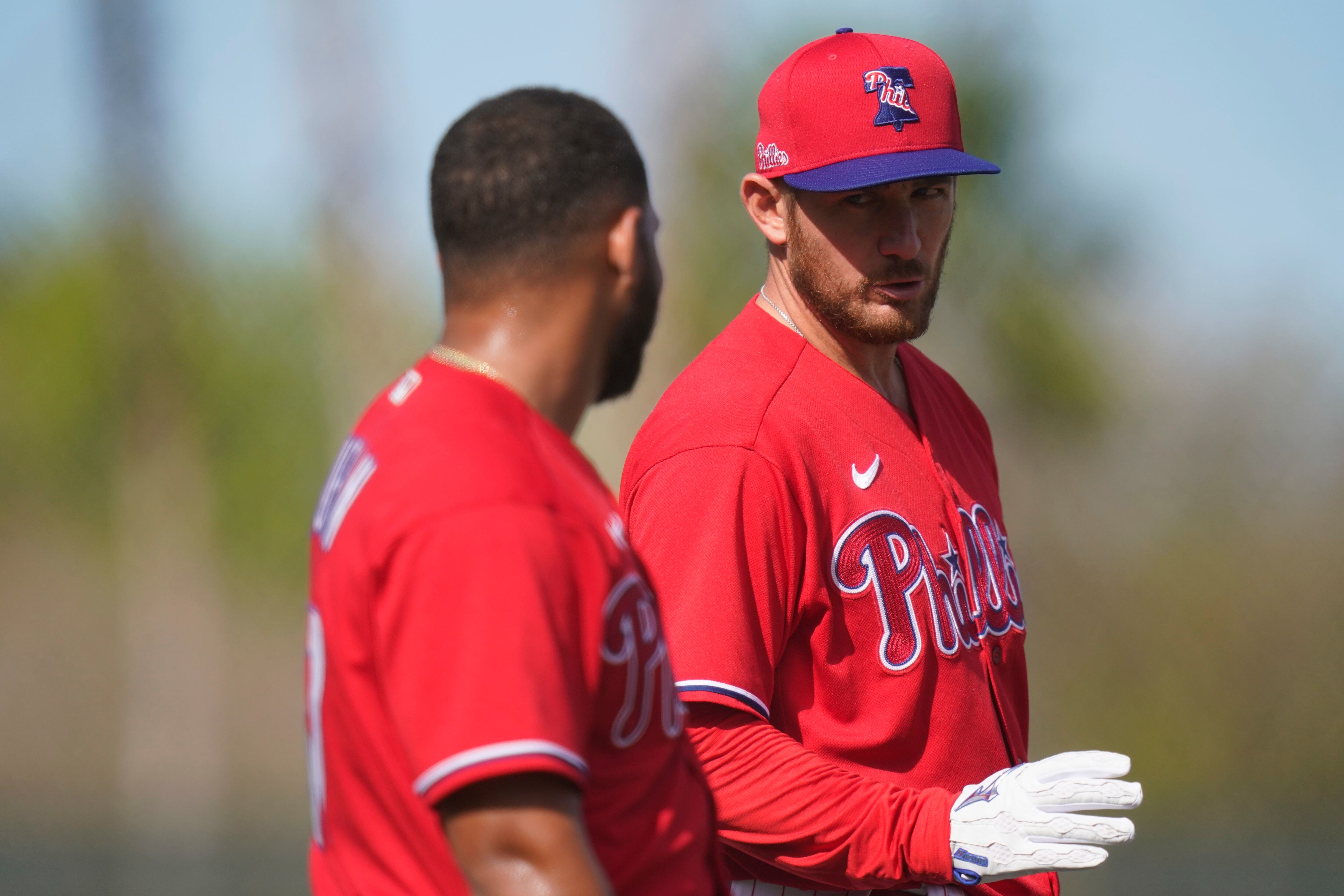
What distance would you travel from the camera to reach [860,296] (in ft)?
6.78

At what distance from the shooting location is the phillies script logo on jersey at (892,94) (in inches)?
81.1

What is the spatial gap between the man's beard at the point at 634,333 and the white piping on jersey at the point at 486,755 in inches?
16.9

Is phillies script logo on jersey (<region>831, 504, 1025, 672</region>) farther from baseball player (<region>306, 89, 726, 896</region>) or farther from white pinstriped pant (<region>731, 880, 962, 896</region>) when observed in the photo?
baseball player (<region>306, 89, 726, 896</region>)

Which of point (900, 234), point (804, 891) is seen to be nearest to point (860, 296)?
point (900, 234)

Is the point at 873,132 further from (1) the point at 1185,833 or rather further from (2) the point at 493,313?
(1) the point at 1185,833

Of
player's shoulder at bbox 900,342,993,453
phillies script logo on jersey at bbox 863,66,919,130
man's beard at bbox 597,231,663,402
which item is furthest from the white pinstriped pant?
phillies script logo on jersey at bbox 863,66,919,130

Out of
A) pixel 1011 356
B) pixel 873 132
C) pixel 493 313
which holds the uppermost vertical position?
pixel 873 132

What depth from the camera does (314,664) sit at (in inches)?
47.4

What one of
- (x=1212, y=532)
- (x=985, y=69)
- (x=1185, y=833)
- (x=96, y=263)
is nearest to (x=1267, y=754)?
(x=1185, y=833)

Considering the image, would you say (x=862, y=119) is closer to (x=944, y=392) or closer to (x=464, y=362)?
(x=944, y=392)

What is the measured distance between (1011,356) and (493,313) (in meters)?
6.42

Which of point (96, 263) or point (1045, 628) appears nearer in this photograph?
point (1045, 628)

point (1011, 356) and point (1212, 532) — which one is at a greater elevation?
point (1011, 356)

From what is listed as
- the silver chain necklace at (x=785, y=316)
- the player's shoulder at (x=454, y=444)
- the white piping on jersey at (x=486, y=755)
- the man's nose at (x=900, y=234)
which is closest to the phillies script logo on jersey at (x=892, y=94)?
the man's nose at (x=900, y=234)
